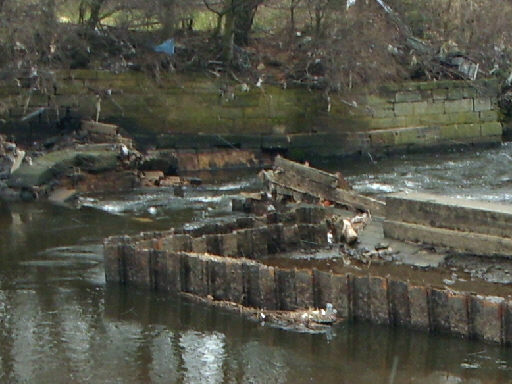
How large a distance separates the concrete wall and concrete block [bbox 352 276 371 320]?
5.03 metres

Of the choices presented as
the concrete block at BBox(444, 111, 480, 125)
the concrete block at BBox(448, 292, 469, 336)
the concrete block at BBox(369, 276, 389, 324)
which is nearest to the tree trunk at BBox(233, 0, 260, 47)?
the concrete block at BBox(444, 111, 480, 125)

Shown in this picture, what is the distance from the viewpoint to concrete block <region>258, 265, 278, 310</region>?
90.0 ft

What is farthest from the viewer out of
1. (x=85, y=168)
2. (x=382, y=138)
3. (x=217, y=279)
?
(x=382, y=138)

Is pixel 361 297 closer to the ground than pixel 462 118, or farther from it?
closer to the ground

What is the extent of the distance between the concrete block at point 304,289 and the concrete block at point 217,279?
1.85 meters

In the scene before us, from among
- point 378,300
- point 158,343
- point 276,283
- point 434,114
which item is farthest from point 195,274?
Answer: point 434,114

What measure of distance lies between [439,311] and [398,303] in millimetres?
919

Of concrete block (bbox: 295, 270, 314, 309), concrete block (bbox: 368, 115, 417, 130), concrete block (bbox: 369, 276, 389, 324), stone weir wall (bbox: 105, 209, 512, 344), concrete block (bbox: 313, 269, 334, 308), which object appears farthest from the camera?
concrete block (bbox: 368, 115, 417, 130)

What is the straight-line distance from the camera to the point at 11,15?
A: 4966 centimetres

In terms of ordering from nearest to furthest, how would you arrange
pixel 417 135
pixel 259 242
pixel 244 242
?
pixel 244 242
pixel 259 242
pixel 417 135

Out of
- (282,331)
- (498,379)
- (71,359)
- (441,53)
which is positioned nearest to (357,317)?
(282,331)

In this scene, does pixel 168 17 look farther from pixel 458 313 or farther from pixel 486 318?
pixel 486 318

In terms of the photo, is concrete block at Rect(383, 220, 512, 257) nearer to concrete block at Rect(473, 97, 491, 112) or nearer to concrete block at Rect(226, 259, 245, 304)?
concrete block at Rect(226, 259, 245, 304)

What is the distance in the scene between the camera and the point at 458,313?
25.4 m
